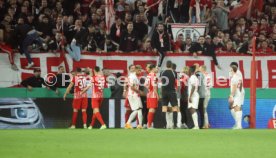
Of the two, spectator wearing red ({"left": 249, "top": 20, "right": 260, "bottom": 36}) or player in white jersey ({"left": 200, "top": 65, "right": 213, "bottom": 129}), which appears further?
spectator wearing red ({"left": 249, "top": 20, "right": 260, "bottom": 36})

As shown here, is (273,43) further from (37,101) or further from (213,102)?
(37,101)

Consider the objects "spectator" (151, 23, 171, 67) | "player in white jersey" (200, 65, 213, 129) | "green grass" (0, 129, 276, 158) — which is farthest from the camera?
"spectator" (151, 23, 171, 67)

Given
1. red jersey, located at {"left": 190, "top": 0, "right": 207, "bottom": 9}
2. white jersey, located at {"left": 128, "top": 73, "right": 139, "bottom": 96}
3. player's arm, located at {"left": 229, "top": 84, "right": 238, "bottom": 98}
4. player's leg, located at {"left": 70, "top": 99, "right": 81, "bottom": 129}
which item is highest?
red jersey, located at {"left": 190, "top": 0, "right": 207, "bottom": 9}

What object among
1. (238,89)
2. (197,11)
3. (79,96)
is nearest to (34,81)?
(79,96)

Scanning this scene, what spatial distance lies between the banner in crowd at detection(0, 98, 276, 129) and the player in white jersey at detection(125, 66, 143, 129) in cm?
151

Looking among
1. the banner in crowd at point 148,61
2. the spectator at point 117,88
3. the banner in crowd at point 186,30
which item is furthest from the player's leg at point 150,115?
the banner in crowd at point 186,30

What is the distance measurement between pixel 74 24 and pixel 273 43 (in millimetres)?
7424

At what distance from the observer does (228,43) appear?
25.9 metres

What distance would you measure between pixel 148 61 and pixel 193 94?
8.55ft

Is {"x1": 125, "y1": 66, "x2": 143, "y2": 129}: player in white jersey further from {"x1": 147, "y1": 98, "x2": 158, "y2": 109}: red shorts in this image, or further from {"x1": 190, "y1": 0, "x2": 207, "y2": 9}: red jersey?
{"x1": 190, "y1": 0, "x2": 207, "y2": 9}: red jersey

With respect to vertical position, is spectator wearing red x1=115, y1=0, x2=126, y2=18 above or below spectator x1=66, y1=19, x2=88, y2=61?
above

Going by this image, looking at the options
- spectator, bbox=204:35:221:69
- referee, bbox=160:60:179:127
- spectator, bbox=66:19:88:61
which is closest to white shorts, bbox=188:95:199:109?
referee, bbox=160:60:179:127

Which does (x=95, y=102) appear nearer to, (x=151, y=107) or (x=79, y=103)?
(x=79, y=103)

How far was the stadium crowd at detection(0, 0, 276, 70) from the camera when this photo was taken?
80.6ft
